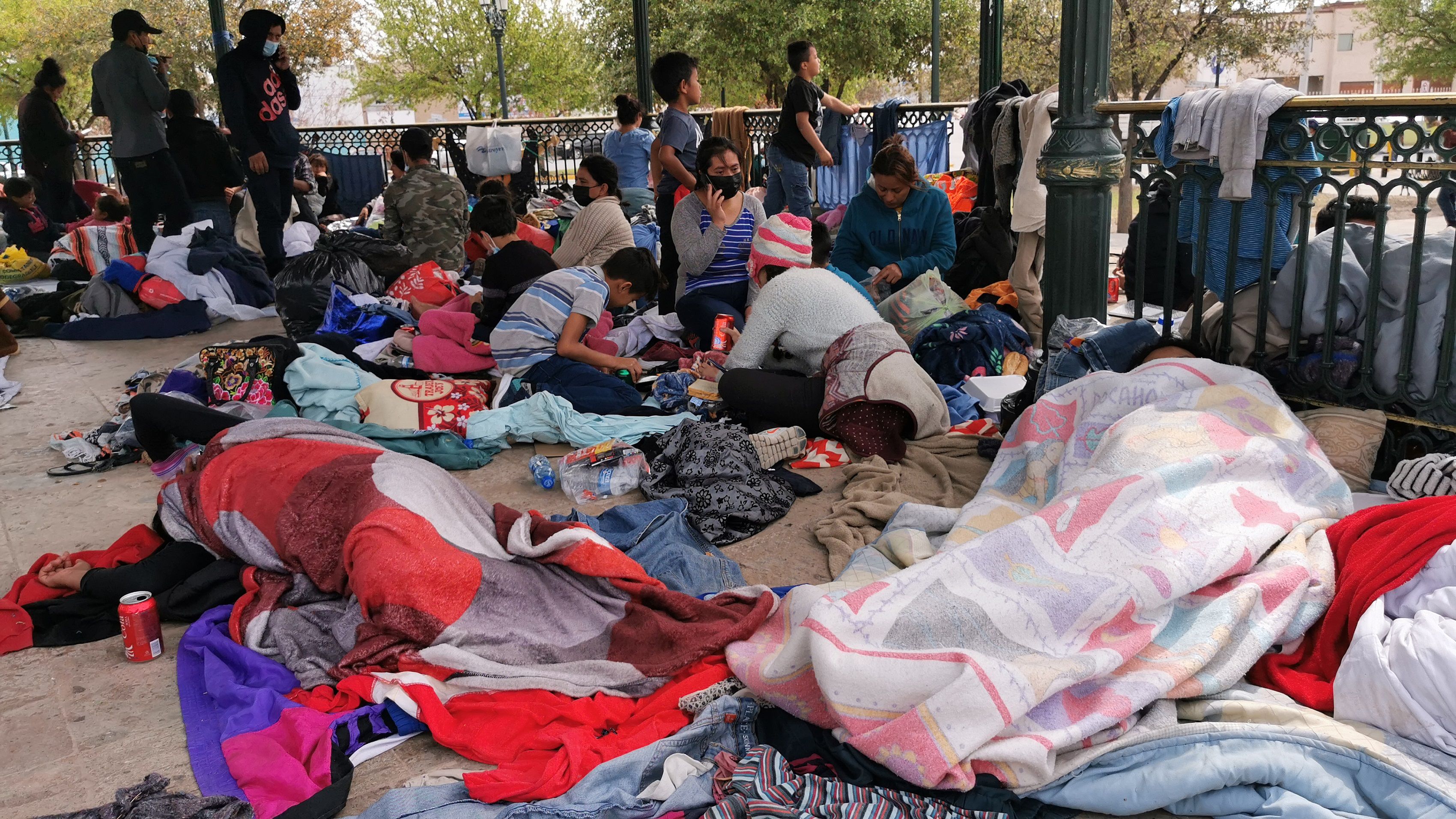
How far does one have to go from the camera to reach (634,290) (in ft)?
17.5

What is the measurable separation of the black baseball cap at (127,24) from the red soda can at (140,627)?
6341mm

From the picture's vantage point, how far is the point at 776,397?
4.67 m

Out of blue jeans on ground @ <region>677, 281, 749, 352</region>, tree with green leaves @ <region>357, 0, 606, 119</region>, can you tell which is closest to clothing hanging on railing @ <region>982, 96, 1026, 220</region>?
blue jeans on ground @ <region>677, 281, 749, 352</region>

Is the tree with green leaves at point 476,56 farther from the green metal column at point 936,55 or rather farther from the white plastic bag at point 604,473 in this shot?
the white plastic bag at point 604,473

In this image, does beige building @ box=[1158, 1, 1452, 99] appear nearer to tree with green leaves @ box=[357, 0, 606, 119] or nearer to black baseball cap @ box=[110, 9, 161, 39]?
tree with green leaves @ box=[357, 0, 606, 119]

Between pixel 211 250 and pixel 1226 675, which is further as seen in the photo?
pixel 211 250

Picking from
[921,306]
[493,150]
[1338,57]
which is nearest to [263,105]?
[493,150]

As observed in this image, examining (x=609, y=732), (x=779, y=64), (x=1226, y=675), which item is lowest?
(x=609, y=732)

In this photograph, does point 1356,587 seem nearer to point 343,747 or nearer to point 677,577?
point 677,577

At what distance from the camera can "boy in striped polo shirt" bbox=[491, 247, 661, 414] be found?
528cm

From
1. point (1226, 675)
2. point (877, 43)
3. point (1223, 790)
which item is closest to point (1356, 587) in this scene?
point (1226, 675)

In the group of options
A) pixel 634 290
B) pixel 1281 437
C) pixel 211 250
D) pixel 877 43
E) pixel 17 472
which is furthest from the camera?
pixel 877 43

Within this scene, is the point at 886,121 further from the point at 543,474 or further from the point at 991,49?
the point at 543,474

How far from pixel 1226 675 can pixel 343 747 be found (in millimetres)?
2066
